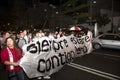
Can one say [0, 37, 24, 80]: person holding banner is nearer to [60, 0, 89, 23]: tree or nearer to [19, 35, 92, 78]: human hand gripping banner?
[19, 35, 92, 78]: human hand gripping banner

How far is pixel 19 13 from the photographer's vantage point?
97.3 m

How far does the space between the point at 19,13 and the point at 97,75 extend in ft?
299

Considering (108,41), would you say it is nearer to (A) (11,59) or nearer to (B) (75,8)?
(A) (11,59)

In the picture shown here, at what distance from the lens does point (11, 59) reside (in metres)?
5.38

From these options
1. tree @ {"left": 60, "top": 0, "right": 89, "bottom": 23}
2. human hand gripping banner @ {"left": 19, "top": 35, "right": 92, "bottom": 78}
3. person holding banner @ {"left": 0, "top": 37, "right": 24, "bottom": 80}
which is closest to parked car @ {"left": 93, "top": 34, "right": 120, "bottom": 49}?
human hand gripping banner @ {"left": 19, "top": 35, "right": 92, "bottom": 78}

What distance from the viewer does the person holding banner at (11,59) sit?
536cm

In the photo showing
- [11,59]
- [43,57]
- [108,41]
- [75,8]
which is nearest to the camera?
[11,59]

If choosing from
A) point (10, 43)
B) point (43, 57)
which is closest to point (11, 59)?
point (10, 43)

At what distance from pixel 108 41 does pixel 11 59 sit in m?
14.1

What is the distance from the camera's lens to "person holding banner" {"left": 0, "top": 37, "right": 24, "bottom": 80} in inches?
211

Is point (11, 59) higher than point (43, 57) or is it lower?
higher

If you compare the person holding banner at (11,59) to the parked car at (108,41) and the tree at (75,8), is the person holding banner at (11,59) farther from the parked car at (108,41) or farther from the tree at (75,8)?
the tree at (75,8)

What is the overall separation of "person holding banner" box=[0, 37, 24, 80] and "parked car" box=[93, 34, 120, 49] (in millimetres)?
13401

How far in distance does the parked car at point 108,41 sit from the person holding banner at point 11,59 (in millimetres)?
13401
